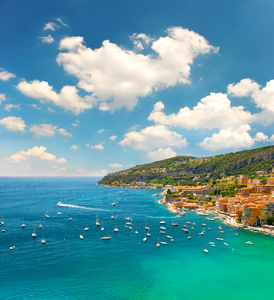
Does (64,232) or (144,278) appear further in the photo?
(64,232)

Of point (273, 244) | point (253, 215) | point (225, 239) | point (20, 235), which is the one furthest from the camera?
point (253, 215)

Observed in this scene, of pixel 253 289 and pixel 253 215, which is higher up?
pixel 253 215

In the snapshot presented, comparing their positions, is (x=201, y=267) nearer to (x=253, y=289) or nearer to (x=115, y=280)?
(x=253, y=289)

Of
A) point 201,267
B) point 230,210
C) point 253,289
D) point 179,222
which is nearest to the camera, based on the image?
point 253,289

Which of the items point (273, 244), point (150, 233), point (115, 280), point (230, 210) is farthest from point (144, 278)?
point (230, 210)

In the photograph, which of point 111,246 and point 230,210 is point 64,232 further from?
point 230,210

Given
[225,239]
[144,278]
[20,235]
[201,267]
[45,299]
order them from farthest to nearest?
1. [20,235]
2. [225,239]
3. [201,267]
4. [144,278]
5. [45,299]

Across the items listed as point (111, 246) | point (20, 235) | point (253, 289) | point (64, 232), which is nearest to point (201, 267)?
point (253, 289)

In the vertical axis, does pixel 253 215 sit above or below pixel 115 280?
above

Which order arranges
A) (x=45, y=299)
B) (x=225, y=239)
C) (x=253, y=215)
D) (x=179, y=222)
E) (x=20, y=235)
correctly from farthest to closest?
(x=179, y=222)
(x=253, y=215)
(x=20, y=235)
(x=225, y=239)
(x=45, y=299)
